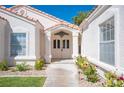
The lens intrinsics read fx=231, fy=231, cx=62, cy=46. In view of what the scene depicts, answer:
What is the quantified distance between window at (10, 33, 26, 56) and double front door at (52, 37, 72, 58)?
8.23 meters

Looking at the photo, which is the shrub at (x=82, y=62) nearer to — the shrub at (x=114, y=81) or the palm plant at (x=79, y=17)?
the shrub at (x=114, y=81)

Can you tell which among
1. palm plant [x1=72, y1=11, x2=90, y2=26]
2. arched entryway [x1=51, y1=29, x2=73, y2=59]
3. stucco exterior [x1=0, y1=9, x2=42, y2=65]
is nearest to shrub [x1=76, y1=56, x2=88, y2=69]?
stucco exterior [x1=0, y1=9, x2=42, y2=65]

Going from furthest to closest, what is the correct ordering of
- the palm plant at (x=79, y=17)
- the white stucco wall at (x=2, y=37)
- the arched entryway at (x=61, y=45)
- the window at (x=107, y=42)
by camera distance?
the palm plant at (x=79, y=17)
the arched entryway at (x=61, y=45)
the white stucco wall at (x=2, y=37)
the window at (x=107, y=42)

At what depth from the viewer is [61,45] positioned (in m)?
24.6

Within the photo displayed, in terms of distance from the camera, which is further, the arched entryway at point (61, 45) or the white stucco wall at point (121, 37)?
the arched entryway at point (61, 45)

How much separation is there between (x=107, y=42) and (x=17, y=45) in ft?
26.2

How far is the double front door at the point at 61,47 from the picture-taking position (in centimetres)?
2456

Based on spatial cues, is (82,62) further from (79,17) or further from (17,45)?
(79,17)

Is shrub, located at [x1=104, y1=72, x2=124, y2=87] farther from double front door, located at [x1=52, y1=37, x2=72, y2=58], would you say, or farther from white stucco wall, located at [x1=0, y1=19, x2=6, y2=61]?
double front door, located at [x1=52, y1=37, x2=72, y2=58]

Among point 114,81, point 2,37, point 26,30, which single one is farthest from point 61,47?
point 114,81

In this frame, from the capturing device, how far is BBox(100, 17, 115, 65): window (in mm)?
9894

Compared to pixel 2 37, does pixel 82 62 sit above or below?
below

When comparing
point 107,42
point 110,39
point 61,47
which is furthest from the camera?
point 61,47

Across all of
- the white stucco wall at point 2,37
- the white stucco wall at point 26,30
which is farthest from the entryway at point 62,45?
the white stucco wall at point 2,37
